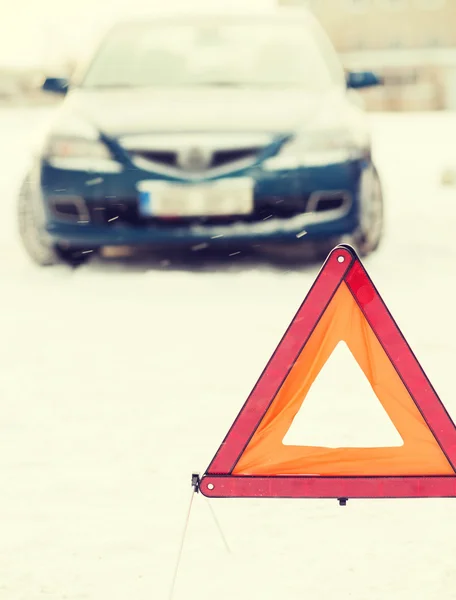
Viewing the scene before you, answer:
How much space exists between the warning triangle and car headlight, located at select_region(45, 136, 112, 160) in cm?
487

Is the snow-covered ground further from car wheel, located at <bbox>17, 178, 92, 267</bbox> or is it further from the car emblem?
the car emblem

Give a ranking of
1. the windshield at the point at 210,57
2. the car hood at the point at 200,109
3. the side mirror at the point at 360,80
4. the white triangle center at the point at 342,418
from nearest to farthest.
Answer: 1. the white triangle center at the point at 342,418
2. the car hood at the point at 200,109
3. the windshield at the point at 210,57
4. the side mirror at the point at 360,80

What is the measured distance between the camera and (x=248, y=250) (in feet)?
30.8

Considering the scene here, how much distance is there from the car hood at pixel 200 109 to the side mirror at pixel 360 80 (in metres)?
0.48

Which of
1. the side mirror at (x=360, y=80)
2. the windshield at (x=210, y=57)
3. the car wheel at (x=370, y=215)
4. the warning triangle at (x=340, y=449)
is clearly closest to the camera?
the warning triangle at (x=340, y=449)

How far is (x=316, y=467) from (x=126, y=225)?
4.82 m

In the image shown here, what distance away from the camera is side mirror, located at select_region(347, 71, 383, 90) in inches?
351

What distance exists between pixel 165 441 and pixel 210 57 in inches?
201

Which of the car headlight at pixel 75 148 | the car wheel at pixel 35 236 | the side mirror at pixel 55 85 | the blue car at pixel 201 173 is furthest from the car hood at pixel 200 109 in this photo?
the car wheel at pixel 35 236

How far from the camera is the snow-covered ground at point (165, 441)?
3137 mm

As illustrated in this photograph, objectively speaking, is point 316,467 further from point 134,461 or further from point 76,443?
point 76,443

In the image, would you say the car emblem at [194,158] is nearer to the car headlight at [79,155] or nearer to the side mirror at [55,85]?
the car headlight at [79,155]

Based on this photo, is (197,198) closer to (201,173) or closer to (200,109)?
(201,173)

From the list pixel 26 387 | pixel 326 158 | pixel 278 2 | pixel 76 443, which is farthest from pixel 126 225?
pixel 278 2
